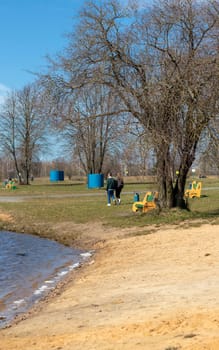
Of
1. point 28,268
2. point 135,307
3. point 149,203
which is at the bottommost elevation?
point 28,268

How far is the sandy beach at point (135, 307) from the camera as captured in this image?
5723 mm

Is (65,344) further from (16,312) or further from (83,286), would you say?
(83,286)

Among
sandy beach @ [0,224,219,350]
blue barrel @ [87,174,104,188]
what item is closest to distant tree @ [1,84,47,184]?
blue barrel @ [87,174,104,188]

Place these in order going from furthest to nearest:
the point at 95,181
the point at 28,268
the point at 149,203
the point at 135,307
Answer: the point at 95,181, the point at 149,203, the point at 28,268, the point at 135,307

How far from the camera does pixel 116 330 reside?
6.11m

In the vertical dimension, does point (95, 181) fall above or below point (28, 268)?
above

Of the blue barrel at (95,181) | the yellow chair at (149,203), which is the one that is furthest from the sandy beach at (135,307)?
the blue barrel at (95,181)

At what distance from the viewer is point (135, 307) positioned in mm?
7223

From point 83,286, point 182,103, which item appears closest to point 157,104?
point 182,103

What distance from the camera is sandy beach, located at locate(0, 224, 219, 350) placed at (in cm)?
572

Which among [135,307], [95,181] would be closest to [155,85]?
[135,307]

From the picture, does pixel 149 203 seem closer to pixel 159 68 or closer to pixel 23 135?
pixel 159 68

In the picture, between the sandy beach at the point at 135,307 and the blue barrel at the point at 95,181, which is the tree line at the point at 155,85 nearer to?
the sandy beach at the point at 135,307

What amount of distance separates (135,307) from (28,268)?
6572mm
